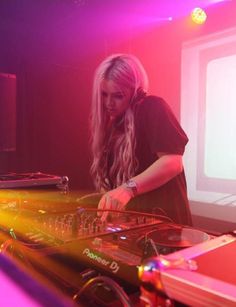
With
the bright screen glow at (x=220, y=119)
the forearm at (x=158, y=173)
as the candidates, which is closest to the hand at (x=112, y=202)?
the forearm at (x=158, y=173)

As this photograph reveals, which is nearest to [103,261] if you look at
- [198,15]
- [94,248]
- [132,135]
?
[94,248]

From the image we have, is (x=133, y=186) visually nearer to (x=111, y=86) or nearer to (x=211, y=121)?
(x=111, y=86)

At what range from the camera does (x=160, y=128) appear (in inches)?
46.8

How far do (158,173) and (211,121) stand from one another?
1539 mm

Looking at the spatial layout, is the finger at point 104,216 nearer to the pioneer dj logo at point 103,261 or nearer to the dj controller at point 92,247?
the dj controller at point 92,247

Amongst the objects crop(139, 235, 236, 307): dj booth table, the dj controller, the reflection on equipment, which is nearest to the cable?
the dj controller

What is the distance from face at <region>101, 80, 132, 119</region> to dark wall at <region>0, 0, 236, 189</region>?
1.32 meters

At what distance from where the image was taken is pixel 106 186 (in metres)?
1.38

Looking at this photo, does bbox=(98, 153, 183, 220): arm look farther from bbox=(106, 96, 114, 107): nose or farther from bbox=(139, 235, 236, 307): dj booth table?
bbox=(139, 235, 236, 307): dj booth table

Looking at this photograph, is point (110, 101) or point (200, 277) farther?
point (110, 101)

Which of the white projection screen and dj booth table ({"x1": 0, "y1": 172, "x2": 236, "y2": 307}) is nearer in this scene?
dj booth table ({"x1": 0, "y1": 172, "x2": 236, "y2": 307})

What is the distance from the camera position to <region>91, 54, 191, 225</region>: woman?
121 cm

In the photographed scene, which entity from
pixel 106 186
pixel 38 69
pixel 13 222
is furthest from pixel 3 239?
pixel 38 69

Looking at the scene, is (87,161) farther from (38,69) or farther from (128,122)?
(128,122)
